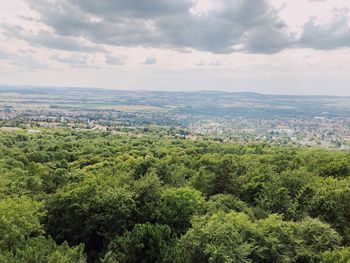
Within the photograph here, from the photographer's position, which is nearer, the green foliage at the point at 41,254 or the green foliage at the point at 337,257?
the green foliage at the point at 41,254

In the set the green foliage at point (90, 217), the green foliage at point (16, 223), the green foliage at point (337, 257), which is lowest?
the green foliage at point (90, 217)

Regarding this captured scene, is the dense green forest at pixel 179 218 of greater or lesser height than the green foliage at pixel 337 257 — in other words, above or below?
below

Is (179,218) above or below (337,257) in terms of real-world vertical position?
below

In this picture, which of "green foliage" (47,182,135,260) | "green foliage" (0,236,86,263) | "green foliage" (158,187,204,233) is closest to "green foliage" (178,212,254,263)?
"green foliage" (158,187,204,233)

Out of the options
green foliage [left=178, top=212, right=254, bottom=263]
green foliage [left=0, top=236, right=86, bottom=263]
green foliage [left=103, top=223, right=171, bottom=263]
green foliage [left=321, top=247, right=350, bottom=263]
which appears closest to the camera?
green foliage [left=0, top=236, right=86, bottom=263]

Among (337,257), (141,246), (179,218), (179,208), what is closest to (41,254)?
(141,246)

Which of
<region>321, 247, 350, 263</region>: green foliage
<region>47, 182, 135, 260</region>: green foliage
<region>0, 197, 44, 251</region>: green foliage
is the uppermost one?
<region>321, 247, 350, 263</region>: green foliage

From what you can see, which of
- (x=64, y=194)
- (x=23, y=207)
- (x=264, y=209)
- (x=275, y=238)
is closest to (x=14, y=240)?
(x=23, y=207)

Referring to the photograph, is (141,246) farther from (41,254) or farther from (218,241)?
(41,254)

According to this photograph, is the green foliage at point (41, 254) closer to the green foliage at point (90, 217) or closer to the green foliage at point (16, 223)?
the green foliage at point (16, 223)

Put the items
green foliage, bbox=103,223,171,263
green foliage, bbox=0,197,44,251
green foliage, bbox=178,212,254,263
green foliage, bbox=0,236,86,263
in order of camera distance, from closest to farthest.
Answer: green foliage, bbox=0,236,86,263 → green foliage, bbox=178,212,254,263 → green foliage, bbox=0,197,44,251 → green foliage, bbox=103,223,171,263

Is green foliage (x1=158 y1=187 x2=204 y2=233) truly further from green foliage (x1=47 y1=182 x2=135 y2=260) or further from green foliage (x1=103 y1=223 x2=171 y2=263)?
green foliage (x1=103 y1=223 x2=171 y2=263)

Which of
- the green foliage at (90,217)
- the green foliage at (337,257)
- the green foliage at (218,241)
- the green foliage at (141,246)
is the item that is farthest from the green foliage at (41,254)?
the green foliage at (337,257)
